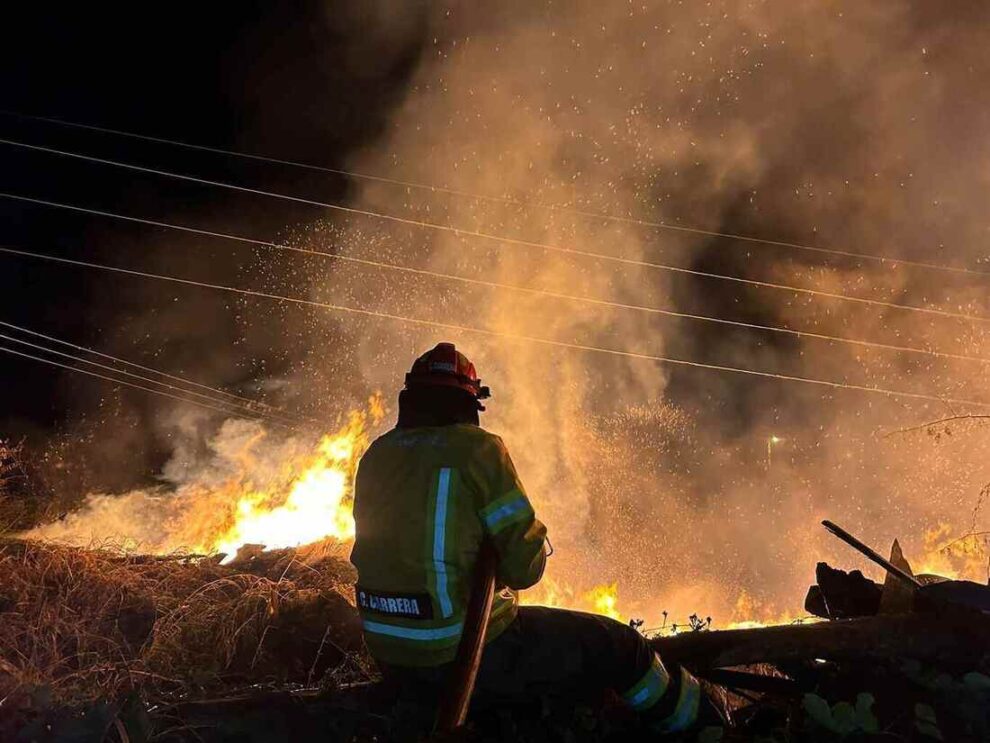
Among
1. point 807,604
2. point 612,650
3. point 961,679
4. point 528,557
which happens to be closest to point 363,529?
point 528,557

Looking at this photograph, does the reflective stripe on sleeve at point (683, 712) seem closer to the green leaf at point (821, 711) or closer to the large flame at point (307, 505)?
the green leaf at point (821, 711)

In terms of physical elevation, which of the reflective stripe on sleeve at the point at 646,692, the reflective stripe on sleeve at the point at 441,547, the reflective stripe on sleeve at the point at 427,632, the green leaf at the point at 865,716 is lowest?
the green leaf at the point at 865,716

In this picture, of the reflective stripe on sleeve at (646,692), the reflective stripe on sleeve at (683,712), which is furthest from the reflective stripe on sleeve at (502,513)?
the reflective stripe on sleeve at (683,712)

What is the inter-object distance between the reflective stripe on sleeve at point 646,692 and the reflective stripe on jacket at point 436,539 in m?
0.62

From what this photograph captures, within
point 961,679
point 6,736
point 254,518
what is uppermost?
point 254,518

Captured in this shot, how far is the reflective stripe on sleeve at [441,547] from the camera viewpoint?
2469 millimetres

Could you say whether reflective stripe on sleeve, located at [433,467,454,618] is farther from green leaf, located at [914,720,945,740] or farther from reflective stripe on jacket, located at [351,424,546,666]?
green leaf, located at [914,720,945,740]

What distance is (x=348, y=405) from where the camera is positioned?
1767cm

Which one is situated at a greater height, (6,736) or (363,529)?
(363,529)

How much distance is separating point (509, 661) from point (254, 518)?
13608 mm

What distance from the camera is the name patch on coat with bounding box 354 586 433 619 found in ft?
8.12

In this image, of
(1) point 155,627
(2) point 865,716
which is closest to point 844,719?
(2) point 865,716

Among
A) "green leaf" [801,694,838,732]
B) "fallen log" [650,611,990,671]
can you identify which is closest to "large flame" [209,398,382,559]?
"fallen log" [650,611,990,671]

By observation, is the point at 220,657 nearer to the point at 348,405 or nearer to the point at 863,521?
the point at 348,405
